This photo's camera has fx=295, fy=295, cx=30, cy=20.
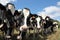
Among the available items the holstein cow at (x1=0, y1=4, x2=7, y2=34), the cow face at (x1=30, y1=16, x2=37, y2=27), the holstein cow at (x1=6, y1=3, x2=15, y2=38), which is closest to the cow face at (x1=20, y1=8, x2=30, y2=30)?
the holstein cow at (x1=6, y1=3, x2=15, y2=38)

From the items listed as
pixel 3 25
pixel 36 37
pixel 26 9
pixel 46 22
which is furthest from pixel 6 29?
pixel 46 22

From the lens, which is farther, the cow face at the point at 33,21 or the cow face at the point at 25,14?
the cow face at the point at 33,21

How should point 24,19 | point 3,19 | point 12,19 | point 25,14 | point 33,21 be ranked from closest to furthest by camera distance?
point 3,19, point 12,19, point 24,19, point 25,14, point 33,21

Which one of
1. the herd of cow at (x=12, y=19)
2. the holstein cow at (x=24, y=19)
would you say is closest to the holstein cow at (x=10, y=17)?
the herd of cow at (x=12, y=19)

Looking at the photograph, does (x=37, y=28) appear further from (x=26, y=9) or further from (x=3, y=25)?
(x=3, y=25)

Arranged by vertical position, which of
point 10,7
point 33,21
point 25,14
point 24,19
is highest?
point 10,7

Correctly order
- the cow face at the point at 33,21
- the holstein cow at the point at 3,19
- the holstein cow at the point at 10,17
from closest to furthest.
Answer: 1. the holstein cow at the point at 3,19
2. the holstein cow at the point at 10,17
3. the cow face at the point at 33,21

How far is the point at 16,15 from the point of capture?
13562 mm

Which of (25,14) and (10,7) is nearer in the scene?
(10,7)

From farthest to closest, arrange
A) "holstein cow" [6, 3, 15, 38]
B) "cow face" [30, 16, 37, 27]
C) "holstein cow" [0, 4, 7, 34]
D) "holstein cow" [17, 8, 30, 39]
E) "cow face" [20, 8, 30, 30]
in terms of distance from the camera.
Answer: "cow face" [30, 16, 37, 27], "holstein cow" [17, 8, 30, 39], "cow face" [20, 8, 30, 30], "holstein cow" [6, 3, 15, 38], "holstein cow" [0, 4, 7, 34]

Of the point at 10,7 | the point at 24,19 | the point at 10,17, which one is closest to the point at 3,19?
the point at 10,17

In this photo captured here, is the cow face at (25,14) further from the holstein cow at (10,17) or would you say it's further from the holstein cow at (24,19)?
the holstein cow at (10,17)

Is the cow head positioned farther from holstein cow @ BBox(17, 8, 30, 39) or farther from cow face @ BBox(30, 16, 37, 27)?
cow face @ BBox(30, 16, 37, 27)

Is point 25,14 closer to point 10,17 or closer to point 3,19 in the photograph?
point 10,17
